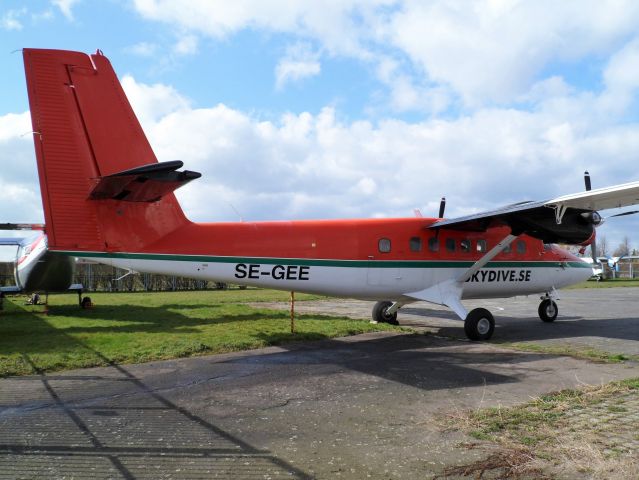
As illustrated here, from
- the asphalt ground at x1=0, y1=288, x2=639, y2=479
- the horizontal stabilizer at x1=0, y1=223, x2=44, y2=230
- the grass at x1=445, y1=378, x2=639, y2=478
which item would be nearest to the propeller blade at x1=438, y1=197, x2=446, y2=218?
the asphalt ground at x1=0, y1=288, x2=639, y2=479

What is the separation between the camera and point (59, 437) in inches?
215

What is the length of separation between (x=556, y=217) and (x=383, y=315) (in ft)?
21.0

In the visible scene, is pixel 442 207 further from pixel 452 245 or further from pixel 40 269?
pixel 40 269

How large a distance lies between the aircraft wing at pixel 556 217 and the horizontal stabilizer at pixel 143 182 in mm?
7646

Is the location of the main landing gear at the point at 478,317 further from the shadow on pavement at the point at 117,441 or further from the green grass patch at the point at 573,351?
the shadow on pavement at the point at 117,441

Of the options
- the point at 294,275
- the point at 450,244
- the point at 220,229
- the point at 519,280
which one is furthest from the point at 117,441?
the point at 519,280

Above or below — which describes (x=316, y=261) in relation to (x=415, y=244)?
below

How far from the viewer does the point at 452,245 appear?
14.0 m

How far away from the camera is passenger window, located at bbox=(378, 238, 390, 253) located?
504 inches

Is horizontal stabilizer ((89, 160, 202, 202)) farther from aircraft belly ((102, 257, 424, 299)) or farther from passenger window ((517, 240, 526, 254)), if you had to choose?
passenger window ((517, 240, 526, 254))

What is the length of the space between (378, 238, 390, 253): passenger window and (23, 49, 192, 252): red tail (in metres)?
5.53

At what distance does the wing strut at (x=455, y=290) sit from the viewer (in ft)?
43.0

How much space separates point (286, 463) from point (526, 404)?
12.2ft

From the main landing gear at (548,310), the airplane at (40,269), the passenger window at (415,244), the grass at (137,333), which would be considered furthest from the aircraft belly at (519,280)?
the airplane at (40,269)
